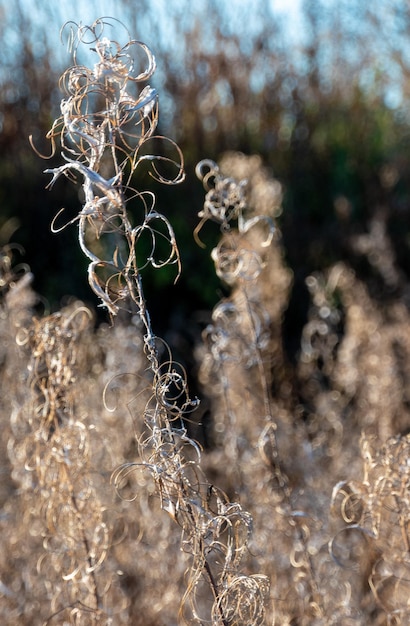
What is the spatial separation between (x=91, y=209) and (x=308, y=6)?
7415 mm

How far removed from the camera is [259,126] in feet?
26.8

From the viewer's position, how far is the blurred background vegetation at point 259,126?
694 cm

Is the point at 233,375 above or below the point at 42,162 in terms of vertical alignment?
above

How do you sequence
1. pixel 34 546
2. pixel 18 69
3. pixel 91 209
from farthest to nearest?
pixel 18 69
pixel 34 546
pixel 91 209

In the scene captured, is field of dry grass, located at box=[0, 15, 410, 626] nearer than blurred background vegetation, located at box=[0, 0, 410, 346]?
Yes

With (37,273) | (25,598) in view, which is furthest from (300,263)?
(25,598)

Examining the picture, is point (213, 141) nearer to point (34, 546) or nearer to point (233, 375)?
point (233, 375)

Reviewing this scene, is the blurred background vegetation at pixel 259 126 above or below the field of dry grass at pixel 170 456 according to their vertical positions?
below

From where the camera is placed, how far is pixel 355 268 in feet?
24.5

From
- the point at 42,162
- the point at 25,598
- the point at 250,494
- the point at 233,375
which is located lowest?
the point at 42,162

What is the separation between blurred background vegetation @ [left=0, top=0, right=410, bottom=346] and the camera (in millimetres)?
6938

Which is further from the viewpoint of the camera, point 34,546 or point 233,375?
point 233,375

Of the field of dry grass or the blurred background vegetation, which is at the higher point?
the field of dry grass

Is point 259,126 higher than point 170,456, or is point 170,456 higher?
point 170,456
